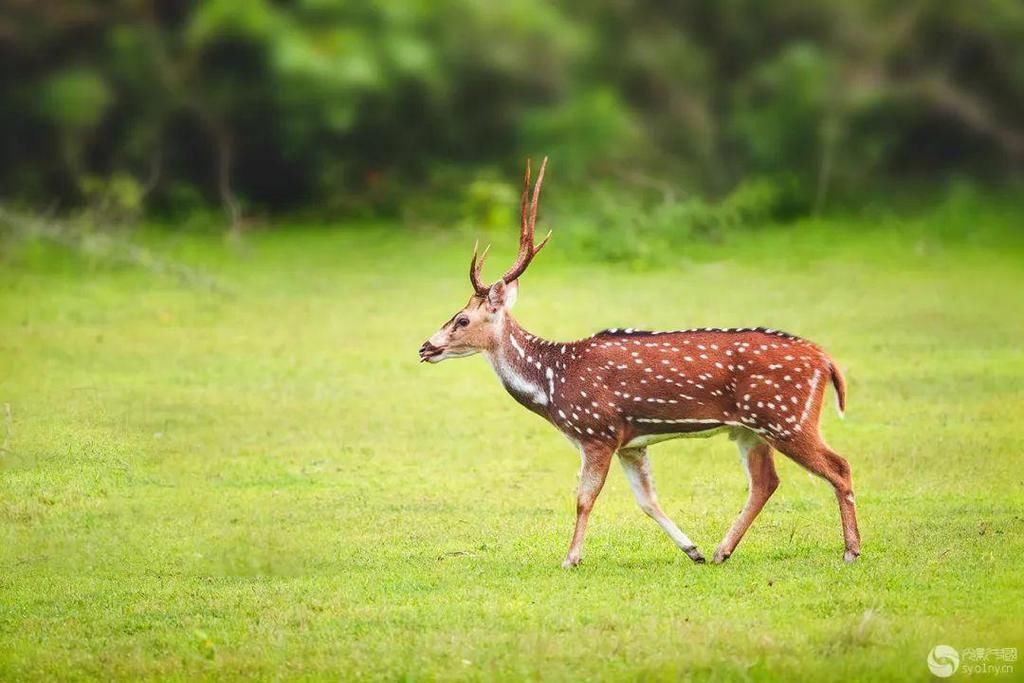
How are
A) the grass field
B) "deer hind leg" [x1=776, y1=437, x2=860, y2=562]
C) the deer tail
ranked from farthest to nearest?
the deer tail < "deer hind leg" [x1=776, y1=437, x2=860, y2=562] < the grass field

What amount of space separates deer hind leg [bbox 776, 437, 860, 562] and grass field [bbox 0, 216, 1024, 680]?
0.11 meters

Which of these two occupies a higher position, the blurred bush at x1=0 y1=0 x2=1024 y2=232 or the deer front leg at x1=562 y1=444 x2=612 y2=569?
the deer front leg at x1=562 y1=444 x2=612 y2=569

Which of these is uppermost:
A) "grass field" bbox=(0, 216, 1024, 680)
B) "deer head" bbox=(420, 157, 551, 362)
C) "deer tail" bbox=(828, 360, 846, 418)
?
"deer tail" bbox=(828, 360, 846, 418)

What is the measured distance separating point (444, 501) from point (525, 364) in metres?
1.27

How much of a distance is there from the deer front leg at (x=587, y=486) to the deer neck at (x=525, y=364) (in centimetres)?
37

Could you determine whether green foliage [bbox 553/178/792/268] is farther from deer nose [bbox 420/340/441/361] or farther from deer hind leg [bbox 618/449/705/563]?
deer hind leg [bbox 618/449/705/563]

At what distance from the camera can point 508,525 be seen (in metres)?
8.63

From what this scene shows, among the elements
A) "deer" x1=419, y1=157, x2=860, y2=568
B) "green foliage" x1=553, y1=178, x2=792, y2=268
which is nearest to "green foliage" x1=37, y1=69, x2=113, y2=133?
"green foliage" x1=553, y1=178, x2=792, y2=268

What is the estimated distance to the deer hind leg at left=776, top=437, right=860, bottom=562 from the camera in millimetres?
7531

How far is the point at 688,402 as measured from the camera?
7.71 meters

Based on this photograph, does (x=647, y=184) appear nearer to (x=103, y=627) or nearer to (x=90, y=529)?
(x=90, y=529)

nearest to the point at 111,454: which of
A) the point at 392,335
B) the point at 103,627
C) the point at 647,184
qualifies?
the point at 103,627

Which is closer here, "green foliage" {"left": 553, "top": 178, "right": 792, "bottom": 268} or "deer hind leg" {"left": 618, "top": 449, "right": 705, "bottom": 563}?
"deer hind leg" {"left": 618, "top": 449, "right": 705, "bottom": 563}

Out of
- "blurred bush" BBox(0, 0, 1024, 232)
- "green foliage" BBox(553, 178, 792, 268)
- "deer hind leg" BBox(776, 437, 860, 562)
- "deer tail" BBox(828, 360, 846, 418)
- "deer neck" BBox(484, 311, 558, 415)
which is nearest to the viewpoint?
"deer hind leg" BBox(776, 437, 860, 562)
